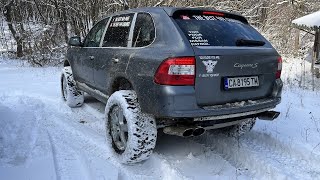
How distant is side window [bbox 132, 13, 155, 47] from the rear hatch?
318mm

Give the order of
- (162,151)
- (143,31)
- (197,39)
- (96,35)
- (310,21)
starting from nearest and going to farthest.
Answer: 1. (197,39)
2. (143,31)
3. (162,151)
4. (96,35)
5. (310,21)

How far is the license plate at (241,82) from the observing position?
3.35m

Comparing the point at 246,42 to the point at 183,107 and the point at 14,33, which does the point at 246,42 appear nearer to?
the point at 183,107

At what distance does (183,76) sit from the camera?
3.11 metres

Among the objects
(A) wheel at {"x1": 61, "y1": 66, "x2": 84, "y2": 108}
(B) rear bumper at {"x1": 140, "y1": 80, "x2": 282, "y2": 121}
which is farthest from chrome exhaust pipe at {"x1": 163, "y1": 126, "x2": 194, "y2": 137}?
(A) wheel at {"x1": 61, "y1": 66, "x2": 84, "y2": 108}

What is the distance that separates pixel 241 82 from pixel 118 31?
6.07 ft

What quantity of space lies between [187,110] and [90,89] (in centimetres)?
248

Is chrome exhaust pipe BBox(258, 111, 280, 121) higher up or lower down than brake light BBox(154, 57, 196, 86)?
lower down

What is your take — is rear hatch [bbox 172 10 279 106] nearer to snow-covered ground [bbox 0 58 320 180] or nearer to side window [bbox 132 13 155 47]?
side window [bbox 132 13 155 47]

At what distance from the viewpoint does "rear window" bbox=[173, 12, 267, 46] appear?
338 centimetres

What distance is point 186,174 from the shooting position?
11.0ft

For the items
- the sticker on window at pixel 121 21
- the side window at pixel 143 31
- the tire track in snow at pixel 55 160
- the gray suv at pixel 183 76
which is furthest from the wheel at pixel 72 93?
the side window at pixel 143 31

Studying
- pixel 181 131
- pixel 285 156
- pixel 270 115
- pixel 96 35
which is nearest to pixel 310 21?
pixel 96 35

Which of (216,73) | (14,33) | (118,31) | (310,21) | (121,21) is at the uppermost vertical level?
(121,21)
